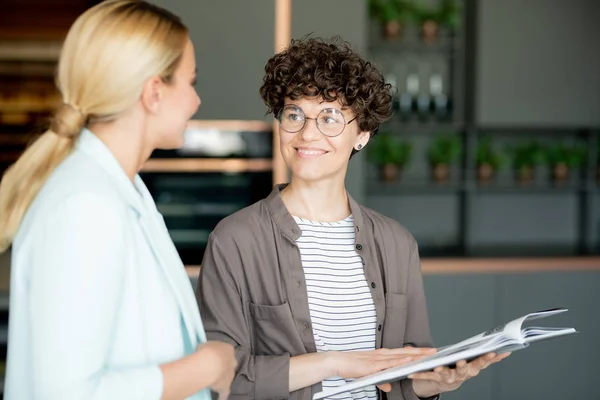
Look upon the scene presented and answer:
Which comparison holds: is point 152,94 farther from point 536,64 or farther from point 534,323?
point 536,64

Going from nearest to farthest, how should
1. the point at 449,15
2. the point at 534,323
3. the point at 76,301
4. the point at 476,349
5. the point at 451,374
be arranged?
the point at 76,301, the point at 476,349, the point at 451,374, the point at 534,323, the point at 449,15

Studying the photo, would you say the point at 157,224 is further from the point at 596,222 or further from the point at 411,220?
the point at 596,222

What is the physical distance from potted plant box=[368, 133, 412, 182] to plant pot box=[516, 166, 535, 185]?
805 millimetres

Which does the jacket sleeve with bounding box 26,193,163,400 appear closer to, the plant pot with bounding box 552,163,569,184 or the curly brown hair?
the curly brown hair

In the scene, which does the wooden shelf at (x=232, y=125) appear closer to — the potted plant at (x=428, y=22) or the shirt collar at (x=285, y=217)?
the potted plant at (x=428, y=22)

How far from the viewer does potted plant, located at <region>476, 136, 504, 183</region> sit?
4828mm

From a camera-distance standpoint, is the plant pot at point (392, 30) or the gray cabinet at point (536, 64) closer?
the gray cabinet at point (536, 64)

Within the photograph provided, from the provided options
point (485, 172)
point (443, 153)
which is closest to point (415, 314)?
point (443, 153)

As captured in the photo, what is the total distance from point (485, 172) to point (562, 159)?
0.54 m

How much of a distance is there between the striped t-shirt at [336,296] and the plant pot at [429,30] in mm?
3418

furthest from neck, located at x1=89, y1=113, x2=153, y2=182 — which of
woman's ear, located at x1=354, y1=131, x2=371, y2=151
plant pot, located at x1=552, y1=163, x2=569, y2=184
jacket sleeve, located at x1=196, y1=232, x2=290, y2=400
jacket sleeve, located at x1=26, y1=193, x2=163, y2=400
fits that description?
plant pot, located at x1=552, y1=163, x2=569, y2=184

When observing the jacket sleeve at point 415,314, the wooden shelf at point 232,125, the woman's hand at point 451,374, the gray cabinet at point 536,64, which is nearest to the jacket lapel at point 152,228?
the woman's hand at point 451,374

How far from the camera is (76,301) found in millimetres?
904

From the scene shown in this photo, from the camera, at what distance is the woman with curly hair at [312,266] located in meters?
1.50
